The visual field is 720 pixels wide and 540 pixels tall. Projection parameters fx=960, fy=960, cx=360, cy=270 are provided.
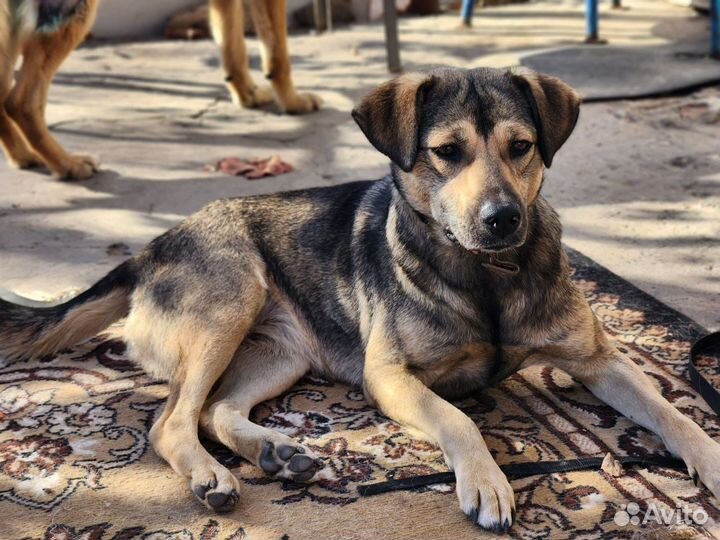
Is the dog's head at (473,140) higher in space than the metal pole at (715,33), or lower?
higher

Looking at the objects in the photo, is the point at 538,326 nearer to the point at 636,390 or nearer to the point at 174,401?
the point at 636,390

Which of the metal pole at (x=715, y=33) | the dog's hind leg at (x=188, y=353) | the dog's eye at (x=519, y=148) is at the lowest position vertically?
the dog's hind leg at (x=188, y=353)

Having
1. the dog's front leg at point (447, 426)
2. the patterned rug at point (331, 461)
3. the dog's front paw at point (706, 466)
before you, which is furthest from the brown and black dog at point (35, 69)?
the dog's front paw at point (706, 466)

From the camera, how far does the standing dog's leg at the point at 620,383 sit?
3.33 metres

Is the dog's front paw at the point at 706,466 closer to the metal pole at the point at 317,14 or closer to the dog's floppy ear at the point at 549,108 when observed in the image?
the dog's floppy ear at the point at 549,108

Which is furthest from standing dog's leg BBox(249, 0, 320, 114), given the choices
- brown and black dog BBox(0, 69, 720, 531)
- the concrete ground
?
brown and black dog BBox(0, 69, 720, 531)

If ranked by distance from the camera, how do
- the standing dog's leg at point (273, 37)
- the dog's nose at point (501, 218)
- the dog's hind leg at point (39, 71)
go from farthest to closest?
1. the standing dog's leg at point (273, 37)
2. the dog's hind leg at point (39, 71)
3. the dog's nose at point (501, 218)

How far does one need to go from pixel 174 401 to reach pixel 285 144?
3.89 metres

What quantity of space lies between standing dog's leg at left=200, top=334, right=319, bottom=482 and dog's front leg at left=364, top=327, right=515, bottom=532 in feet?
1.31

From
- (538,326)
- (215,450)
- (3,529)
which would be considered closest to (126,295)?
(215,450)

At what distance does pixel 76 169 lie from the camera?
Answer: 667 cm

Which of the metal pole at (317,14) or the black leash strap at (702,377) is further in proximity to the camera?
the metal pole at (317,14)

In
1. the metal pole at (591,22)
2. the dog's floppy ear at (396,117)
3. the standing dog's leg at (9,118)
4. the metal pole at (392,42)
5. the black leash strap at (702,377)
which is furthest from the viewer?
the metal pole at (591,22)

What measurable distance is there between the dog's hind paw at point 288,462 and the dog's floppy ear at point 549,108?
138 cm
